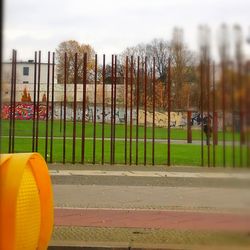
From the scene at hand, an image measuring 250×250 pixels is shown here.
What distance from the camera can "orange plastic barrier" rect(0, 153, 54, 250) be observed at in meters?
4.28

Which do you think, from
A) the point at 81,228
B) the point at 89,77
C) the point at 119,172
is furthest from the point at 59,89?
the point at 81,228

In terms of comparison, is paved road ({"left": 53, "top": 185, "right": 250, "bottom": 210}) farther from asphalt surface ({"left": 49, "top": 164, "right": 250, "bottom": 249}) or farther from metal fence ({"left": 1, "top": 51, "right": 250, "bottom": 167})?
metal fence ({"left": 1, "top": 51, "right": 250, "bottom": 167})

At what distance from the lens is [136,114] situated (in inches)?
620

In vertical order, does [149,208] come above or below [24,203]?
below

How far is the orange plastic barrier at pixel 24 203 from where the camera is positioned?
4277mm

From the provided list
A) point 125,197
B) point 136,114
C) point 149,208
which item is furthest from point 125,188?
point 136,114

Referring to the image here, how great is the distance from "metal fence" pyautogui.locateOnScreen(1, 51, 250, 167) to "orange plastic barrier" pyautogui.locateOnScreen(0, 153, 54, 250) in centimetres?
39

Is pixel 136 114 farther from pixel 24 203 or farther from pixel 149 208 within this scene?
pixel 24 203

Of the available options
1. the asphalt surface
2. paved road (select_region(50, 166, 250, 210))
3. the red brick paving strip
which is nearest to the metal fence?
the asphalt surface

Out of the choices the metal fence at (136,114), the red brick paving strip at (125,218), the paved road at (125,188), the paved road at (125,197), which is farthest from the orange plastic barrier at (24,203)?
the paved road at (125,197)

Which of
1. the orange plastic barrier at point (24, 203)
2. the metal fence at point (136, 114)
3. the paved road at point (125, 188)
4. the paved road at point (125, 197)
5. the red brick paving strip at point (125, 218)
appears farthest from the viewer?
the paved road at point (125, 188)

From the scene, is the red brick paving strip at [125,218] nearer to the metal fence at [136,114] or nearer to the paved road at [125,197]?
the paved road at [125,197]

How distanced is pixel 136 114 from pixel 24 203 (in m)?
11.3

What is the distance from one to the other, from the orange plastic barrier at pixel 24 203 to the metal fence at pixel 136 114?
1.29 ft
